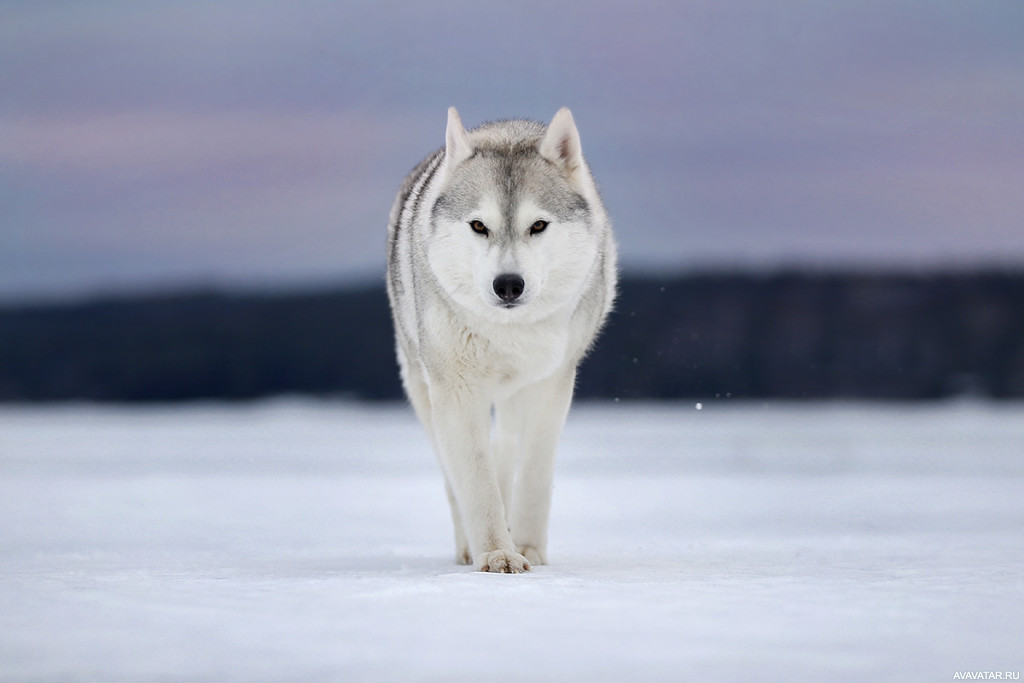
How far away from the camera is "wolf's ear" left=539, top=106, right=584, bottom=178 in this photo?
4637 mm

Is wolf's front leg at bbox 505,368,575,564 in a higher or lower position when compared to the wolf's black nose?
lower

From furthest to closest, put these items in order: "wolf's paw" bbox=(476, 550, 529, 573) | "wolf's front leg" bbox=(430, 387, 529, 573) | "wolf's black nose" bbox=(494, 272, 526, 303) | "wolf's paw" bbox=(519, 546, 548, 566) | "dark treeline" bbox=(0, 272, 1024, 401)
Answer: "dark treeline" bbox=(0, 272, 1024, 401) → "wolf's paw" bbox=(519, 546, 548, 566) → "wolf's front leg" bbox=(430, 387, 529, 573) → "wolf's black nose" bbox=(494, 272, 526, 303) → "wolf's paw" bbox=(476, 550, 529, 573)

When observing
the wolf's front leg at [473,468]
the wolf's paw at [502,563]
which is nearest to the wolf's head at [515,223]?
the wolf's front leg at [473,468]

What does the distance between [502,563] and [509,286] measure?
1102mm

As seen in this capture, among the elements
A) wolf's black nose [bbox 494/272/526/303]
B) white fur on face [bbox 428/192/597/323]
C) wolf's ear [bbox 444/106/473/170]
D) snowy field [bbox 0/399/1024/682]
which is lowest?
snowy field [bbox 0/399/1024/682]

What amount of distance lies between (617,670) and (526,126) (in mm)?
3230

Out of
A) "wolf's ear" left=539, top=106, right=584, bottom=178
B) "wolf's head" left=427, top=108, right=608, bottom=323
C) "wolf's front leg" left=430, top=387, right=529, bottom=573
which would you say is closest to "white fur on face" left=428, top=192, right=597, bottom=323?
"wolf's head" left=427, top=108, right=608, bottom=323

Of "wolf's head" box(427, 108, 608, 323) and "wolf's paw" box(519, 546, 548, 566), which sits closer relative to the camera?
"wolf's head" box(427, 108, 608, 323)

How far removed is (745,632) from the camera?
275 centimetres

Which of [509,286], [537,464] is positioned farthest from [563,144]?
[537,464]

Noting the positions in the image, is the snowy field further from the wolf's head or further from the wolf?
the wolf's head

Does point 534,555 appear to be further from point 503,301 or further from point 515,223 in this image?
point 515,223

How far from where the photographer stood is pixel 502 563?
13.4ft

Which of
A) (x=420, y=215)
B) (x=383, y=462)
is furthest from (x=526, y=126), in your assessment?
(x=383, y=462)
